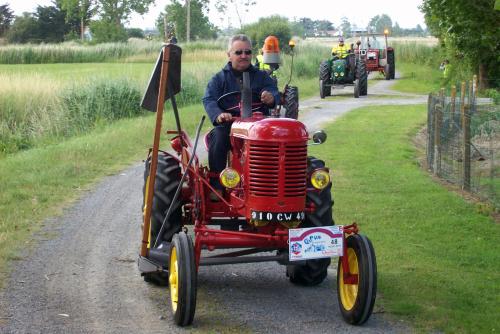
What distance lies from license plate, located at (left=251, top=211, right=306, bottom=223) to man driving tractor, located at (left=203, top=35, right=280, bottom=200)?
866mm

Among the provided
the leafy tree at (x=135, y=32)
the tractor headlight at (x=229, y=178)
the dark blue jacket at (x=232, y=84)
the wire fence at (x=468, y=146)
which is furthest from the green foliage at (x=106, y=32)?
the tractor headlight at (x=229, y=178)

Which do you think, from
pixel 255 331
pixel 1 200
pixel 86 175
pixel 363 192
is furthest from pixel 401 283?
pixel 86 175

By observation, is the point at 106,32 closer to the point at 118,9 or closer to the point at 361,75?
the point at 118,9

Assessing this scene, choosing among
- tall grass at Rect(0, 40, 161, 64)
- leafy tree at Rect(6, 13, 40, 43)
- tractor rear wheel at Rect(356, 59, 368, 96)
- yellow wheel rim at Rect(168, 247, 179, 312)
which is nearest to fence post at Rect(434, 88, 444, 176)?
yellow wheel rim at Rect(168, 247, 179, 312)

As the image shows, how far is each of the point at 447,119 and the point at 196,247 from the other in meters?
8.58

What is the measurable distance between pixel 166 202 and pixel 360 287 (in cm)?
210

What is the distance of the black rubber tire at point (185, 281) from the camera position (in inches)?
249

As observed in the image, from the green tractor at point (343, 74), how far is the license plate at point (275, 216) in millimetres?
24878

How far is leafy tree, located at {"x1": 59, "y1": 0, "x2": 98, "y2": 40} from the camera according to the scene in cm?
9525

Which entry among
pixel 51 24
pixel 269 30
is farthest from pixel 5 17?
pixel 269 30

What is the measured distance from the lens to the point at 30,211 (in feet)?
36.2

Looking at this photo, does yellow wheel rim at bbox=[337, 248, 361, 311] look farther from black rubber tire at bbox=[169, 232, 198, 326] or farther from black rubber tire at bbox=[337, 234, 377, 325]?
black rubber tire at bbox=[169, 232, 198, 326]

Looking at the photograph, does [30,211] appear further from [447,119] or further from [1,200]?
[447,119]

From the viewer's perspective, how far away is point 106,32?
94562 millimetres
